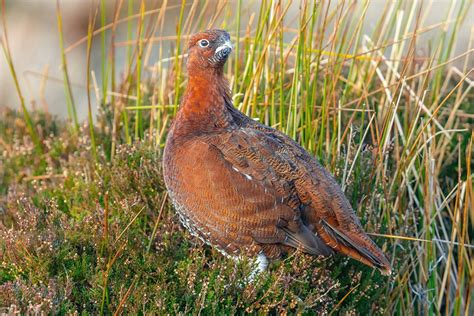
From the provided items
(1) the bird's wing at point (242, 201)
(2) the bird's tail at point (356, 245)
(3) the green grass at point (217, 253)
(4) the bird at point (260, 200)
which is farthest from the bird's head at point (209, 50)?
(2) the bird's tail at point (356, 245)

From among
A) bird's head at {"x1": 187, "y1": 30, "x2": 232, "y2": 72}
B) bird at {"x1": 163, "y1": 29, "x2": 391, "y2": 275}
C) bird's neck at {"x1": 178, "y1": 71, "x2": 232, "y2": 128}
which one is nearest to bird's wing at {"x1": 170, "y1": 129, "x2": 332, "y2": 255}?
bird at {"x1": 163, "y1": 29, "x2": 391, "y2": 275}

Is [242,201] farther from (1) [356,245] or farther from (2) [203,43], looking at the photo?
(2) [203,43]

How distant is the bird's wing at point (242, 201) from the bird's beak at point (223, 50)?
0.53m

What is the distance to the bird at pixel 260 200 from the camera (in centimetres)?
354

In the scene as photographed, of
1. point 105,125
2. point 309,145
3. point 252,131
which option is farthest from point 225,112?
point 105,125

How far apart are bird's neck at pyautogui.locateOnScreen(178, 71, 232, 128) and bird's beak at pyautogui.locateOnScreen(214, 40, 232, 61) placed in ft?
0.32

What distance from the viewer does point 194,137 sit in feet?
12.3

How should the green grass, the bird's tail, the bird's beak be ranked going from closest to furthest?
the green grass < the bird's tail < the bird's beak

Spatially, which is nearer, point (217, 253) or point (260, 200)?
point (260, 200)

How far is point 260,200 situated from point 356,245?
49 cm

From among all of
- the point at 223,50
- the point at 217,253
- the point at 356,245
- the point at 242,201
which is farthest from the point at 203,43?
the point at 356,245

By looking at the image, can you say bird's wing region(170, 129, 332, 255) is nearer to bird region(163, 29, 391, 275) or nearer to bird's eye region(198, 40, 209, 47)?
bird region(163, 29, 391, 275)

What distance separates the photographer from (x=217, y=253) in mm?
3770

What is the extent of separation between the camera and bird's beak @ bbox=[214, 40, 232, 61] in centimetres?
380
